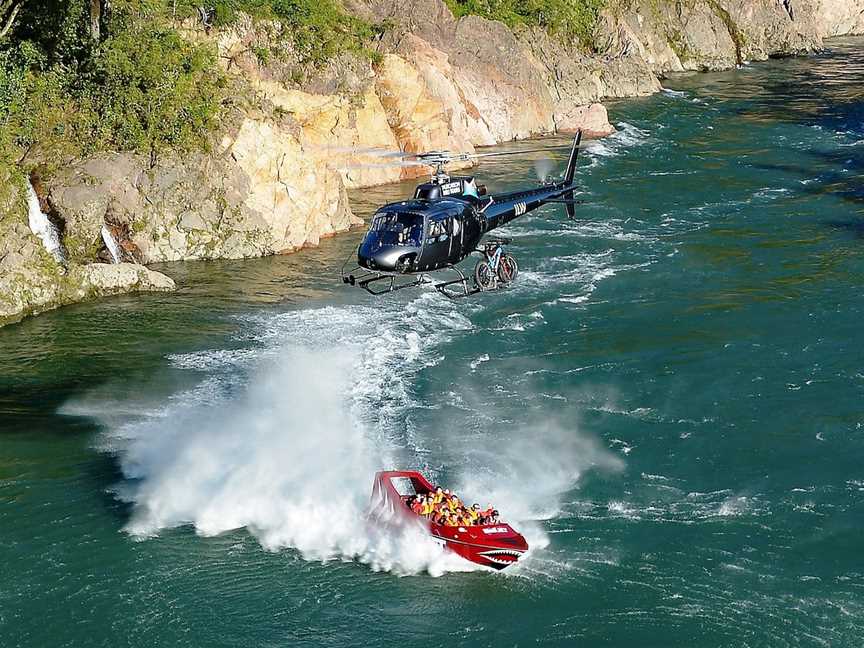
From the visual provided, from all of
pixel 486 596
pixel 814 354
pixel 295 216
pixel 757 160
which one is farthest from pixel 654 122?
pixel 486 596

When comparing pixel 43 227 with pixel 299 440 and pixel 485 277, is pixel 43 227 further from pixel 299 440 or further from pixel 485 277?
pixel 485 277

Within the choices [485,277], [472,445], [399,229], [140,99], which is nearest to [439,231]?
[399,229]

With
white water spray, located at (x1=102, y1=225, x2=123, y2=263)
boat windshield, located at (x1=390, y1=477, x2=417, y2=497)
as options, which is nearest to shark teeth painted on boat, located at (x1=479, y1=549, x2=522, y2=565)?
boat windshield, located at (x1=390, y1=477, x2=417, y2=497)

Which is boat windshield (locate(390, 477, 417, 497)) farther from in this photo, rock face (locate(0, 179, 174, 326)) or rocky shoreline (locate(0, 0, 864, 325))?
rock face (locate(0, 179, 174, 326))

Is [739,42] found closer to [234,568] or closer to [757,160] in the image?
[757,160]

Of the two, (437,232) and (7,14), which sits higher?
(7,14)
